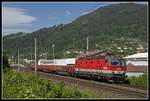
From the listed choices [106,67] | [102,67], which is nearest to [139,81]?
[106,67]

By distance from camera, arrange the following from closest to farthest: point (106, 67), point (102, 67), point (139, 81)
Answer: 1. point (139, 81)
2. point (106, 67)
3. point (102, 67)

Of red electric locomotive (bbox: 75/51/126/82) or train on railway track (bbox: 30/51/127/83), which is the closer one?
red electric locomotive (bbox: 75/51/126/82)

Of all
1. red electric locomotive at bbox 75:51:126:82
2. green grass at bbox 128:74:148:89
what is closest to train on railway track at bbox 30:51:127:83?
red electric locomotive at bbox 75:51:126:82

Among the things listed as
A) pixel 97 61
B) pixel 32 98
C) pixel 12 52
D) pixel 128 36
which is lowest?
pixel 32 98

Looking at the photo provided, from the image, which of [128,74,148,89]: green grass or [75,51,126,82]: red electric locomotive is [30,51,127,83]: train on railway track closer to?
[75,51,126,82]: red electric locomotive

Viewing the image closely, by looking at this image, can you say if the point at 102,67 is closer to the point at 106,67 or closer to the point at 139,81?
the point at 106,67

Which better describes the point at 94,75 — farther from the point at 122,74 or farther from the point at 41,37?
the point at 41,37

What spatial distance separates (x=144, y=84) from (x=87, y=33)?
168m

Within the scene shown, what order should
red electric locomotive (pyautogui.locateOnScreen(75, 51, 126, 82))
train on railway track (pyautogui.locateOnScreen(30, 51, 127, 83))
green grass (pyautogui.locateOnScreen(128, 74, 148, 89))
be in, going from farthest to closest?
1. train on railway track (pyautogui.locateOnScreen(30, 51, 127, 83))
2. red electric locomotive (pyautogui.locateOnScreen(75, 51, 126, 82))
3. green grass (pyautogui.locateOnScreen(128, 74, 148, 89))

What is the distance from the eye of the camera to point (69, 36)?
636ft

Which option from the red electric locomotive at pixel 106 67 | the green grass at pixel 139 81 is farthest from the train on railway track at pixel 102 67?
the green grass at pixel 139 81

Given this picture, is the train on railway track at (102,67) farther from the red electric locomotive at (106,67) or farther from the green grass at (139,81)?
the green grass at (139,81)

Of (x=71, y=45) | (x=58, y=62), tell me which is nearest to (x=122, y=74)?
(x=58, y=62)

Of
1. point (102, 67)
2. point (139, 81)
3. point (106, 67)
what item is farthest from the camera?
point (102, 67)
